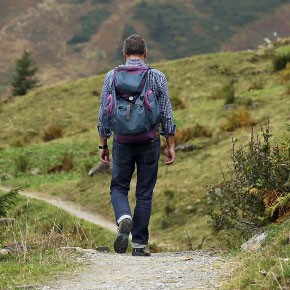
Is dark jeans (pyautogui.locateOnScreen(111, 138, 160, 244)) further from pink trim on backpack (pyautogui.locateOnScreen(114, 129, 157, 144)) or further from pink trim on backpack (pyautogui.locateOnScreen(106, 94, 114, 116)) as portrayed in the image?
pink trim on backpack (pyautogui.locateOnScreen(106, 94, 114, 116))

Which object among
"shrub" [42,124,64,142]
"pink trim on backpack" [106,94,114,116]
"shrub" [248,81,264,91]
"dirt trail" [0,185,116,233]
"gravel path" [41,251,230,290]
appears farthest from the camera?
"shrub" [42,124,64,142]

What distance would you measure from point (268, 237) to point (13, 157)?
15.1 meters

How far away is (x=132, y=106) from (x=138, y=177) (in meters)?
0.91

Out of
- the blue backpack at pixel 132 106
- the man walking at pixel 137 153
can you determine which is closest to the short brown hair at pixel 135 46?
the man walking at pixel 137 153

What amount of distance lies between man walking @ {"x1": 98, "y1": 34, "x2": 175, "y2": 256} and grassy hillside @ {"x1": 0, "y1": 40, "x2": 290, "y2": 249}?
1375 millimetres

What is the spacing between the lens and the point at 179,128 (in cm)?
1928

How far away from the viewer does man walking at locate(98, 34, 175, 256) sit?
7.03 meters

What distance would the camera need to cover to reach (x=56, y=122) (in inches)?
1038

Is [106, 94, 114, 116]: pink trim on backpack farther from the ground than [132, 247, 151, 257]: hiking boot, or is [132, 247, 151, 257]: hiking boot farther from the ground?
[106, 94, 114, 116]: pink trim on backpack

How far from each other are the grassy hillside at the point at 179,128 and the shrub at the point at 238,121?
3 cm

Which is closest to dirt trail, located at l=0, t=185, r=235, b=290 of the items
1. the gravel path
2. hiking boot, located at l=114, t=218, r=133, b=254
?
the gravel path

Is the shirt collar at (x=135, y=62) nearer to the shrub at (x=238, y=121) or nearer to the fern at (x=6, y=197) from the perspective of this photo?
the fern at (x=6, y=197)

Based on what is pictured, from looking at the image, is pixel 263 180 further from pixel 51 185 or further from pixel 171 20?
pixel 171 20

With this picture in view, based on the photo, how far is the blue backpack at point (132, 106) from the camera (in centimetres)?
684
